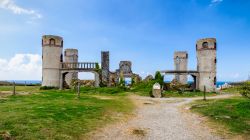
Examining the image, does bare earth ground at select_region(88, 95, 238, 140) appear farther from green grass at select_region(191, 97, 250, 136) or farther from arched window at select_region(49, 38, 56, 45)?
arched window at select_region(49, 38, 56, 45)

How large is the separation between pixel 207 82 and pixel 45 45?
27958mm

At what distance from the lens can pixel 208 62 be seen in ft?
143

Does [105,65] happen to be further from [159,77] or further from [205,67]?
[205,67]

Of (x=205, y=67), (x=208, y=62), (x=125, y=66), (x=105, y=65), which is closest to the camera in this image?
(x=208, y=62)

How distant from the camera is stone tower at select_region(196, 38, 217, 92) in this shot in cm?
4347

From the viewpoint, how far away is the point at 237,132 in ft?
42.7

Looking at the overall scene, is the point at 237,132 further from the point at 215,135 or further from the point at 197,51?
the point at 197,51

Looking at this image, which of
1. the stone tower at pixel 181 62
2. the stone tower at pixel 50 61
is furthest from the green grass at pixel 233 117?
the stone tower at pixel 181 62

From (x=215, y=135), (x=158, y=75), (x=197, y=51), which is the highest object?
(x=197, y=51)

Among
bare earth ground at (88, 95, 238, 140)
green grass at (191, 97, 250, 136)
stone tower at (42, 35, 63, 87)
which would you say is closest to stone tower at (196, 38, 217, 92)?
green grass at (191, 97, 250, 136)

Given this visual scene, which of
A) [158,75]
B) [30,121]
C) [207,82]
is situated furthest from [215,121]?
[207,82]

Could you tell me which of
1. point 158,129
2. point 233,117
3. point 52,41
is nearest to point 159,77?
point 52,41

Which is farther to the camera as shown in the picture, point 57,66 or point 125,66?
point 125,66

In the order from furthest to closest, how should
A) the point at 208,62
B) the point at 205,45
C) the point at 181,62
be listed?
the point at 181,62, the point at 205,45, the point at 208,62
